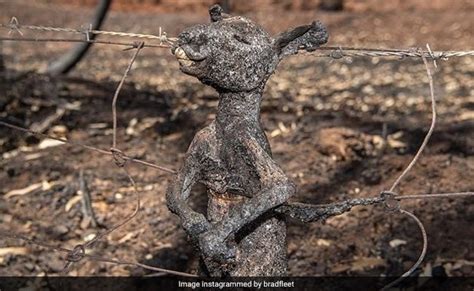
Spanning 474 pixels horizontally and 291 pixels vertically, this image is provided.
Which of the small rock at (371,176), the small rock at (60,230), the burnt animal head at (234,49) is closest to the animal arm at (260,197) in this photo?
the burnt animal head at (234,49)

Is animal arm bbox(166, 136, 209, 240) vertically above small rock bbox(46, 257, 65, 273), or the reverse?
animal arm bbox(166, 136, 209, 240)

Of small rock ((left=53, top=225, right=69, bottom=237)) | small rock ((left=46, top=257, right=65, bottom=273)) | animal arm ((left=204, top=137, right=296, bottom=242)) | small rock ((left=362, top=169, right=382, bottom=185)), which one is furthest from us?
small rock ((left=362, top=169, right=382, bottom=185))

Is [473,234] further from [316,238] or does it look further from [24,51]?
[24,51]

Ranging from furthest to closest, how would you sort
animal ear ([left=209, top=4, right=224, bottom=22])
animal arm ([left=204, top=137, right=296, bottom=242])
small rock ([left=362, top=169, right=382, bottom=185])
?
small rock ([left=362, top=169, right=382, bottom=185]), animal ear ([left=209, top=4, right=224, bottom=22]), animal arm ([left=204, top=137, right=296, bottom=242])

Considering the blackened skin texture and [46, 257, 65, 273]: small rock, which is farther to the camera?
[46, 257, 65, 273]: small rock

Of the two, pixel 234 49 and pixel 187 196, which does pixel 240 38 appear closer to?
pixel 234 49

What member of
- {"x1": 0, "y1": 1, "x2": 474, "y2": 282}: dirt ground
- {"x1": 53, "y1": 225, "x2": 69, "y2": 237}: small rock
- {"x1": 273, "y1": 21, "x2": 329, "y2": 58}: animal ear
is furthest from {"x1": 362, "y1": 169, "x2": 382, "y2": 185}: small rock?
{"x1": 273, "y1": 21, "x2": 329, "y2": 58}: animal ear

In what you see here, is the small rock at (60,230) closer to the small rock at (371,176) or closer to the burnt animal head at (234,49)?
the small rock at (371,176)

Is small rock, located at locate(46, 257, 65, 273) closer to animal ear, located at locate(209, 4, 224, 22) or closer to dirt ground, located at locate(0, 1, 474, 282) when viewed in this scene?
dirt ground, located at locate(0, 1, 474, 282)
